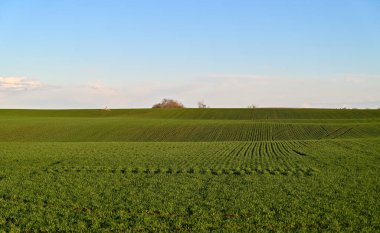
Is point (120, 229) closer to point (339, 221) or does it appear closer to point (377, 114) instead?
point (339, 221)

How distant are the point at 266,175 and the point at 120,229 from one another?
11560 mm

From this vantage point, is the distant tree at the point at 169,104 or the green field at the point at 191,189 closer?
the green field at the point at 191,189

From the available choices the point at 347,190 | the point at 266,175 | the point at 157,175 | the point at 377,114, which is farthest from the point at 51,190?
the point at 377,114

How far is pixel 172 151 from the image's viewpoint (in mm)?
36188

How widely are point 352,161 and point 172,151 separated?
46.7 ft

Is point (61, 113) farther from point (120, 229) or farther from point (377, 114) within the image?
point (120, 229)

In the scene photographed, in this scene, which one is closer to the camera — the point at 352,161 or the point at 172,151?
the point at 352,161

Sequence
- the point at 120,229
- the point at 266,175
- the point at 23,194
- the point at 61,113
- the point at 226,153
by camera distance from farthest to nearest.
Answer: the point at 61,113 < the point at 226,153 < the point at 266,175 < the point at 23,194 < the point at 120,229

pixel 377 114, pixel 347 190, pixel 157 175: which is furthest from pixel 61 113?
pixel 347 190

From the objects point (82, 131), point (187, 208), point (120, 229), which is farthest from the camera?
point (82, 131)

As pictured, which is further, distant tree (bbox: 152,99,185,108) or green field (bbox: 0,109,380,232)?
distant tree (bbox: 152,99,185,108)

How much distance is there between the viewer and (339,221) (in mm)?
13430

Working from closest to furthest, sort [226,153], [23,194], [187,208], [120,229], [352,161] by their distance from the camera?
[120,229] → [187,208] → [23,194] → [352,161] → [226,153]

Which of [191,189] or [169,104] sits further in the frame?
[169,104]
